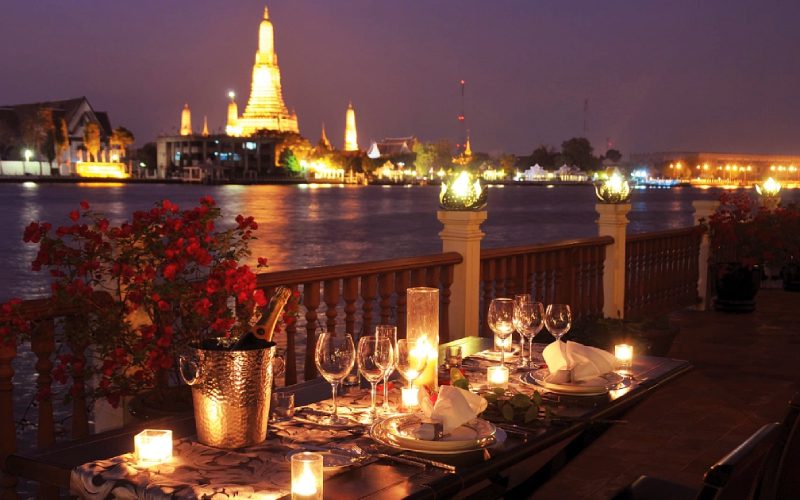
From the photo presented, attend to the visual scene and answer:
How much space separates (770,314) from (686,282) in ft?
3.19

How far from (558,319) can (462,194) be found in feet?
9.80

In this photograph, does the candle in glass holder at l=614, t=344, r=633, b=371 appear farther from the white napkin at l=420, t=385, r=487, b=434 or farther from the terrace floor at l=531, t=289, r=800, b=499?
the white napkin at l=420, t=385, r=487, b=434

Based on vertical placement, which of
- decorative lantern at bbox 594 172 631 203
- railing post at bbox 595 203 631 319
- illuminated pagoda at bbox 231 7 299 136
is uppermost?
illuminated pagoda at bbox 231 7 299 136

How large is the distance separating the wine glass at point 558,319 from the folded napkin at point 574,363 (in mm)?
259

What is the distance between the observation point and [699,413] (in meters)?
6.02

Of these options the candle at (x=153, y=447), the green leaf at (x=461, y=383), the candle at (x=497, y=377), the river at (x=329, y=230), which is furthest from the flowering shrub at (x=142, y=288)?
the river at (x=329, y=230)

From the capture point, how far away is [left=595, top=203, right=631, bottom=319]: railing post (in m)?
8.36

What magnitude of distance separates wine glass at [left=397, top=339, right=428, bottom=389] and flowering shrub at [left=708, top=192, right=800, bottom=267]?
8492 millimetres

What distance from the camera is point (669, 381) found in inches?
136

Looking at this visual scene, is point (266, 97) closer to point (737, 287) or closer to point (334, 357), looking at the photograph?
point (737, 287)

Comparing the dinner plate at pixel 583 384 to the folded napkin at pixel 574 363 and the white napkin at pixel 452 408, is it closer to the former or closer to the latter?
the folded napkin at pixel 574 363

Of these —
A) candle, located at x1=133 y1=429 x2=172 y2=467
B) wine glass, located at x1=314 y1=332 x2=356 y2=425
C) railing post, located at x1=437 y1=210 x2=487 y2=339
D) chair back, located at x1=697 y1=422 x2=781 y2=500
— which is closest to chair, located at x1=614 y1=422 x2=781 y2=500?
chair back, located at x1=697 y1=422 x2=781 y2=500

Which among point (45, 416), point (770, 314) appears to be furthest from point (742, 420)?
point (770, 314)

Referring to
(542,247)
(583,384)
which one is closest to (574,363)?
(583,384)
